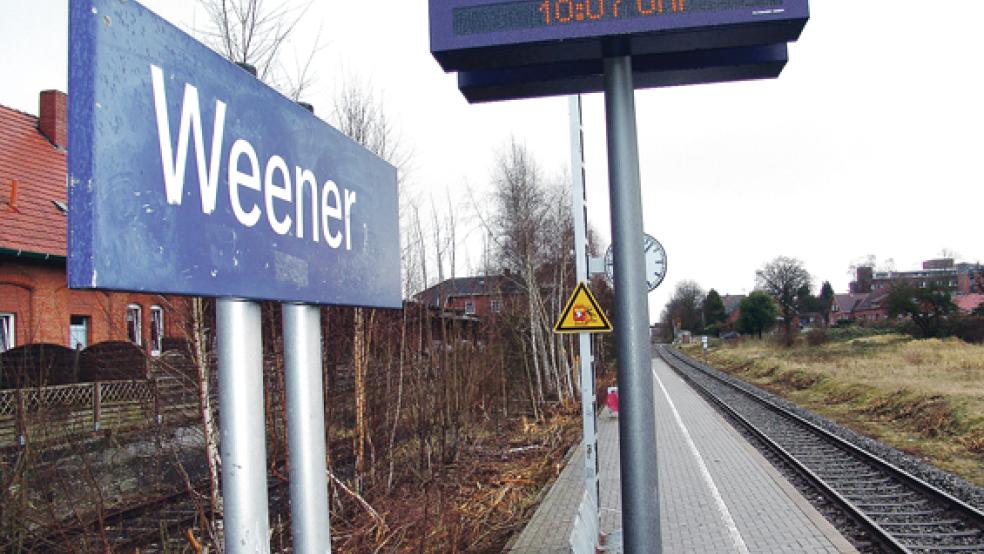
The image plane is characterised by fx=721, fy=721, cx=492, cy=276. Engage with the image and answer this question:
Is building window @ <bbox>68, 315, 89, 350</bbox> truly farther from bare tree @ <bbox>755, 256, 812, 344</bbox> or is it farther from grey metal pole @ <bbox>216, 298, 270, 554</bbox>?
bare tree @ <bbox>755, 256, 812, 344</bbox>

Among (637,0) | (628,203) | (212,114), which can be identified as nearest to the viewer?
(212,114)

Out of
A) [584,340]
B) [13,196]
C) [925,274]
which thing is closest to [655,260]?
[584,340]

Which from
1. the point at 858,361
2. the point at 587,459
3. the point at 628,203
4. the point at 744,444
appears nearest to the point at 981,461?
the point at 744,444

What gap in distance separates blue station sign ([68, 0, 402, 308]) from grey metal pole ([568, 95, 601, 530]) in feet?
19.4

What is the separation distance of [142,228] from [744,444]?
15678 millimetres

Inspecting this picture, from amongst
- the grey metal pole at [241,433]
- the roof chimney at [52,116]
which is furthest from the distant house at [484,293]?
the roof chimney at [52,116]

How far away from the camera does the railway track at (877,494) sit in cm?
808

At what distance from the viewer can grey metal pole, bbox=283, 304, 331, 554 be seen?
195cm

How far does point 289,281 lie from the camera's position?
1.79 meters

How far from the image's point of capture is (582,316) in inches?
314

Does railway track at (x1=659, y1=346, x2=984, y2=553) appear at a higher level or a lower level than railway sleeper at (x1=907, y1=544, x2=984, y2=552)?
lower

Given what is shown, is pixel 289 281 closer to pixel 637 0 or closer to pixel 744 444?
pixel 637 0

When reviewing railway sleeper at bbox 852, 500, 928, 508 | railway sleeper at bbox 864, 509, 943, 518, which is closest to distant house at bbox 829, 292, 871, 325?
railway sleeper at bbox 852, 500, 928, 508

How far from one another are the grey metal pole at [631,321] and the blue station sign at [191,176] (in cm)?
142
